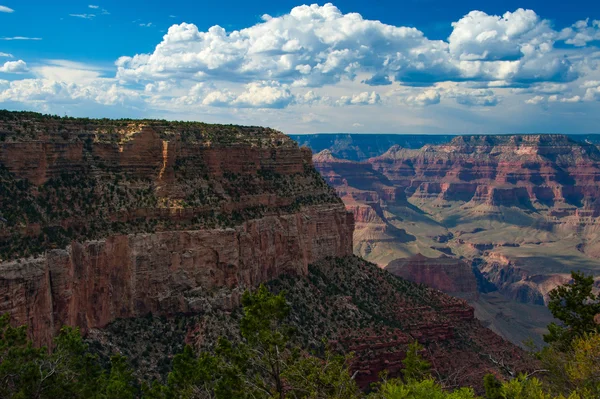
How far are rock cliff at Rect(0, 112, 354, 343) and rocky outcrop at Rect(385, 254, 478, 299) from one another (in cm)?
8802

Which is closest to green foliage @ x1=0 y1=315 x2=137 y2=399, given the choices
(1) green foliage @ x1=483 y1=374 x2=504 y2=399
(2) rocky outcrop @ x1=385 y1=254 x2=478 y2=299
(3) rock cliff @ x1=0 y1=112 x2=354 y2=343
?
(3) rock cliff @ x1=0 y1=112 x2=354 y2=343

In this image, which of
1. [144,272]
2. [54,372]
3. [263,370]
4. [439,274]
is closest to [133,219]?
[144,272]

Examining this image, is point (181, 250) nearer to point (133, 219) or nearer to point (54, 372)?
point (133, 219)

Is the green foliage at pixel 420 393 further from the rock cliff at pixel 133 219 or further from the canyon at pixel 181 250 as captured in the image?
the rock cliff at pixel 133 219

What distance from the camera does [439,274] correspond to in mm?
163000

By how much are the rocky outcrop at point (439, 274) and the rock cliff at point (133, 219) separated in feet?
289

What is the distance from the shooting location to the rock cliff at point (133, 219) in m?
52.6

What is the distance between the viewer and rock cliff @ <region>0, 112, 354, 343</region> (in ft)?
173

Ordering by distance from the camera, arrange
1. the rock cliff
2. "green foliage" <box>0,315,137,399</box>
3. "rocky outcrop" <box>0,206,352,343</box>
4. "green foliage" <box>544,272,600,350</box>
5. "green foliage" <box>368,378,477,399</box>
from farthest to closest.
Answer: the rock cliff
"rocky outcrop" <box>0,206,352,343</box>
"green foliage" <box>544,272,600,350</box>
"green foliage" <box>0,315,137,399</box>
"green foliage" <box>368,378,477,399</box>

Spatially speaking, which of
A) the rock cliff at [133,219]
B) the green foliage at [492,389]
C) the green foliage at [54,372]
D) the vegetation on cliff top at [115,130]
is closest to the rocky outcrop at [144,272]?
the rock cliff at [133,219]

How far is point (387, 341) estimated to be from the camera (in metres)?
69.4

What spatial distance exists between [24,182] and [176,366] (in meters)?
25.2

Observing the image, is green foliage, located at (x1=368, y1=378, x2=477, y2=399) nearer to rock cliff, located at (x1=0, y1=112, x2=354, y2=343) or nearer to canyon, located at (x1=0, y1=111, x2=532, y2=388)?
canyon, located at (x1=0, y1=111, x2=532, y2=388)

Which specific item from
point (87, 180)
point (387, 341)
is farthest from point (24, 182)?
point (387, 341)
